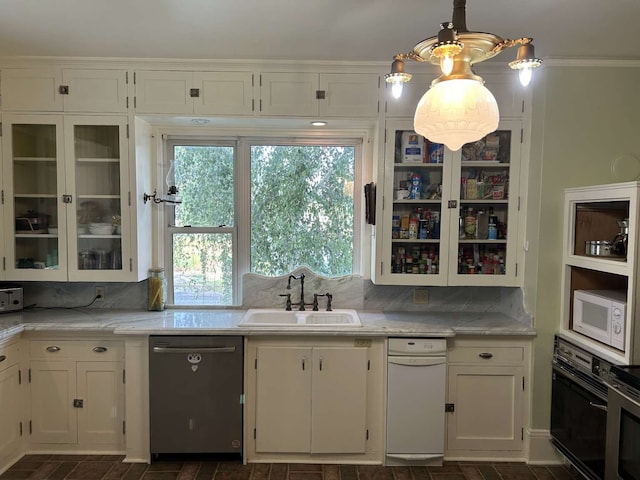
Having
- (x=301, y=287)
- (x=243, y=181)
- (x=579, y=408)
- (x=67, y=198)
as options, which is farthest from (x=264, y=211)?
(x=579, y=408)

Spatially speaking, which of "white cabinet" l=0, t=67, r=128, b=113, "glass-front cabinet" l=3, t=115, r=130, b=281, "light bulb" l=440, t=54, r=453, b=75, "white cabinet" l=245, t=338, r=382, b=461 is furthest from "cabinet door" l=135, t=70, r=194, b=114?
"light bulb" l=440, t=54, r=453, b=75

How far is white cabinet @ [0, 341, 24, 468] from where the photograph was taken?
2445 millimetres

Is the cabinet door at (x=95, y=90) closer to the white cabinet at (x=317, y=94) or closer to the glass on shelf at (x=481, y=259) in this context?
the white cabinet at (x=317, y=94)

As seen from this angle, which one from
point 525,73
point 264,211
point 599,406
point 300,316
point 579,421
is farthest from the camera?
point 264,211

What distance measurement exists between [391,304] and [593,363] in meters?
1.29

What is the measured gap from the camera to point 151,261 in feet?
10.1

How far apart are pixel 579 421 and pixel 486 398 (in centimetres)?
50

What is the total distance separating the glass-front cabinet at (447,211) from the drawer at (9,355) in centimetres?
230

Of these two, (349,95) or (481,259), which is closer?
(349,95)

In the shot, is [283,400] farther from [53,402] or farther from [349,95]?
[349,95]

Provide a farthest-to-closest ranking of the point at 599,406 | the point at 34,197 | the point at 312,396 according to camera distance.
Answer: the point at 34,197, the point at 312,396, the point at 599,406

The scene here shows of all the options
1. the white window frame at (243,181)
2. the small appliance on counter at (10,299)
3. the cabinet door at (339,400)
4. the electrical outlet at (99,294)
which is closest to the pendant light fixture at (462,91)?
the cabinet door at (339,400)

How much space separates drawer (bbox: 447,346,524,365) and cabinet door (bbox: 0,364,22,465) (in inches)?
106

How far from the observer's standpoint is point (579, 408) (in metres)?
2.35
